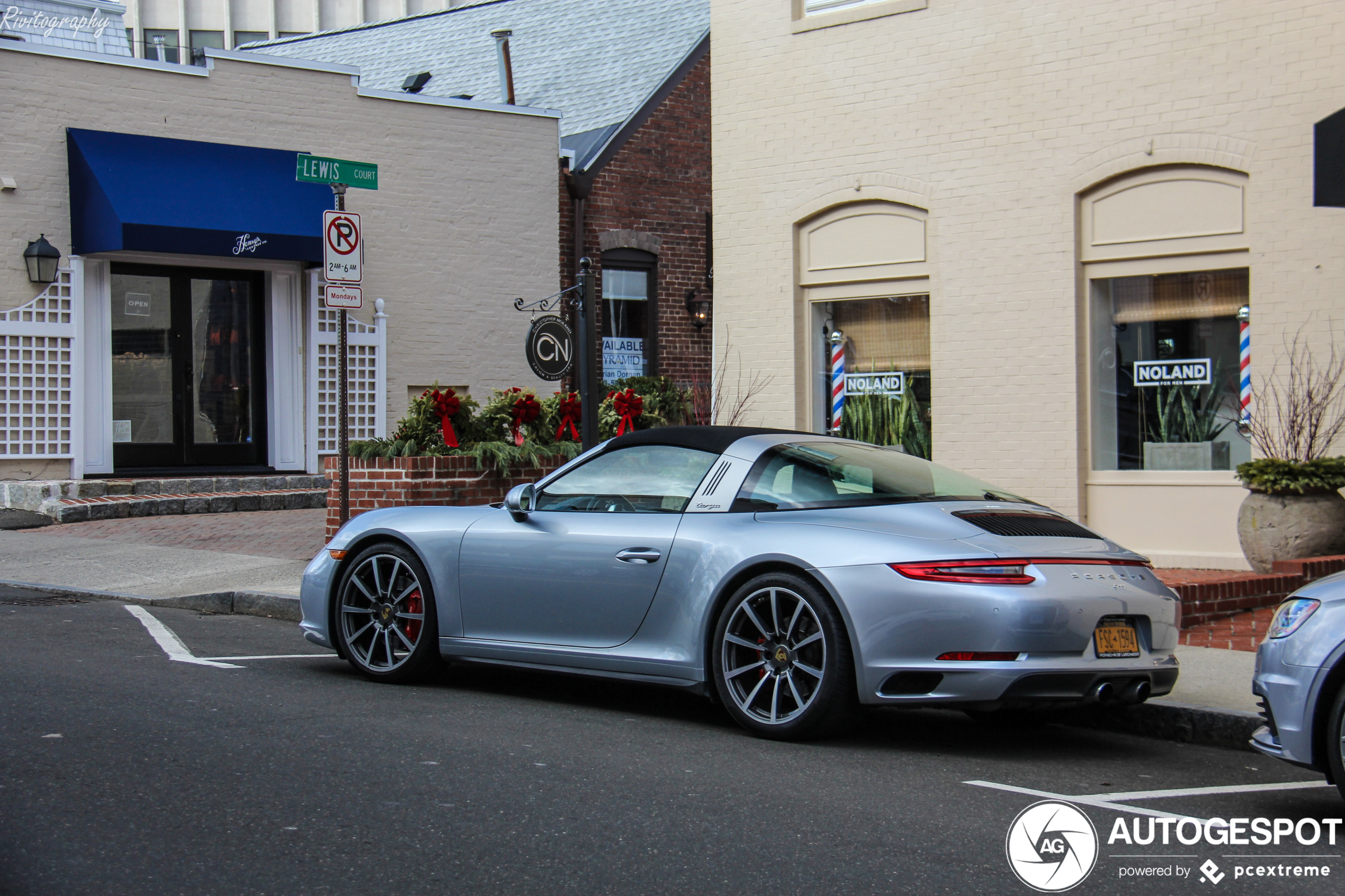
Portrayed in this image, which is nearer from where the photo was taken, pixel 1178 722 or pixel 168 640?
pixel 1178 722

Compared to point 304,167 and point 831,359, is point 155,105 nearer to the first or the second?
point 304,167

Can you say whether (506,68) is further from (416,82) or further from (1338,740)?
(1338,740)

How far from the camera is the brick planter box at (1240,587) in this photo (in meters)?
8.66

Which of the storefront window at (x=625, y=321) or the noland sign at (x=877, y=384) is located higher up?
the storefront window at (x=625, y=321)

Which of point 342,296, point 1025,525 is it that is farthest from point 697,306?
point 1025,525

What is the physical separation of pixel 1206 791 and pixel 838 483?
1.97 meters

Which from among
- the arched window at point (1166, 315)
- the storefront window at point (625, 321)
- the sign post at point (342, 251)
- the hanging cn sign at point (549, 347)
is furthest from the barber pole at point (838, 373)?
the storefront window at point (625, 321)

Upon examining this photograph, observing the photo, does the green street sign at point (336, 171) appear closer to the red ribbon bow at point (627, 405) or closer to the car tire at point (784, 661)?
the red ribbon bow at point (627, 405)

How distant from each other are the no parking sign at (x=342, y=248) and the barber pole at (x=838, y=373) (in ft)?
14.1

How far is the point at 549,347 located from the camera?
37.4 ft

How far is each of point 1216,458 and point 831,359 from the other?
11.3ft

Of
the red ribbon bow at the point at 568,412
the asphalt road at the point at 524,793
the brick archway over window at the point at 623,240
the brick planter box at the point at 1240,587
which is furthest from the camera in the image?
the brick archway over window at the point at 623,240

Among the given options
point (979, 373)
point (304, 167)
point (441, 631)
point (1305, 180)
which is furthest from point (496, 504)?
point (1305, 180)

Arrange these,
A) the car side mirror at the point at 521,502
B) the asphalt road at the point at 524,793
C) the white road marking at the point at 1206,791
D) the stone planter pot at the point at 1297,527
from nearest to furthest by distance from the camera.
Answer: the asphalt road at the point at 524,793 < the white road marking at the point at 1206,791 < the car side mirror at the point at 521,502 < the stone planter pot at the point at 1297,527
